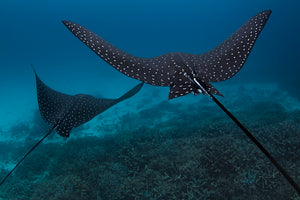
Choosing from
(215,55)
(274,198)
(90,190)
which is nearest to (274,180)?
(274,198)

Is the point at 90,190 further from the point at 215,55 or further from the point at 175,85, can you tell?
the point at 215,55

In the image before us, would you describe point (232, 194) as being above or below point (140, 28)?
below

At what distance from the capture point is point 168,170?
16.8 feet

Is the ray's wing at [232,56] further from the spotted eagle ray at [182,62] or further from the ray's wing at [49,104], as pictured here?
the ray's wing at [49,104]

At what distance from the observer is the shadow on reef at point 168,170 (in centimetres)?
429

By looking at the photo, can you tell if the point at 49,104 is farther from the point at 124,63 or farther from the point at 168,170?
the point at 168,170

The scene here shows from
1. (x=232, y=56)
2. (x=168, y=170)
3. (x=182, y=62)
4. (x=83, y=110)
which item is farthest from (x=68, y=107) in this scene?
(x=232, y=56)

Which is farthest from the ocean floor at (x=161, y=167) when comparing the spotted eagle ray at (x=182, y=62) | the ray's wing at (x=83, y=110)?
the spotted eagle ray at (x=182, y=62)

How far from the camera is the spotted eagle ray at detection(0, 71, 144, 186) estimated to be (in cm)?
501

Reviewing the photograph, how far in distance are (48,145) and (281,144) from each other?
31.9 ft

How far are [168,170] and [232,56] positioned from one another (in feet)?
11.2

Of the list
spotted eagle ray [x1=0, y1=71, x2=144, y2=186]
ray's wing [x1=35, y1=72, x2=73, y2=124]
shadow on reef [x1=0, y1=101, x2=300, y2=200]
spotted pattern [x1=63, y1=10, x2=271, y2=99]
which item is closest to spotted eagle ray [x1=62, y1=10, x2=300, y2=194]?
spotted pattern [x1=63, y1=10, x2=271, y2=99]

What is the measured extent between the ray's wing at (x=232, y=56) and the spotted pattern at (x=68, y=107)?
1.95 m

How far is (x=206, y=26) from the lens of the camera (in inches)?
3910
